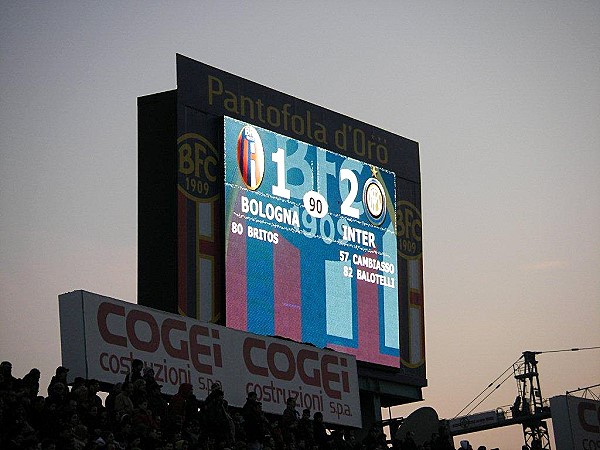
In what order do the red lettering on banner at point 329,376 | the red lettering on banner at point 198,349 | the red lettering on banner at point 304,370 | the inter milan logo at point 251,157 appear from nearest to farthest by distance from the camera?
the red lettering on banner at point 198,349, the red lettering on banner at point 304,370, the red lettering on banner at point 329,376, the inter milan logo at point 251,157

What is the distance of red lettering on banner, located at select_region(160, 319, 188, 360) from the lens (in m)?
21.6

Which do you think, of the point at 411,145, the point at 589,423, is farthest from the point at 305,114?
the point at 589,423

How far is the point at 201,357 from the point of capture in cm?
2208

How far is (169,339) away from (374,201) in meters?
8.28

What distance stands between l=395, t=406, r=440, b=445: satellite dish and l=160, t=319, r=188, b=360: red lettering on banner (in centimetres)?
506

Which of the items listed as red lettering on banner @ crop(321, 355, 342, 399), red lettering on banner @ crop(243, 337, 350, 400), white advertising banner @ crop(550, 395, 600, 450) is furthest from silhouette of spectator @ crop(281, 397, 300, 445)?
white advertising banner @ crop(550, 395, 600, 450)

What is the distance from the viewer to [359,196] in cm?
2852

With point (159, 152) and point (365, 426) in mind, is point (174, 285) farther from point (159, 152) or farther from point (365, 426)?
point (365, 426)

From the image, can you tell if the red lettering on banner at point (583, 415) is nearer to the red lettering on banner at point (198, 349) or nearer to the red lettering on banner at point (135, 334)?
the red lettering on banner at point (198, 349)

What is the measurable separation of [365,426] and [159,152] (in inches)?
273

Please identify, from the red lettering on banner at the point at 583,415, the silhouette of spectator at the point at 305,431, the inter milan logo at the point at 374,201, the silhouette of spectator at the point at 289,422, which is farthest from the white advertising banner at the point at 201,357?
the red lettering on banner at the point at 583,415

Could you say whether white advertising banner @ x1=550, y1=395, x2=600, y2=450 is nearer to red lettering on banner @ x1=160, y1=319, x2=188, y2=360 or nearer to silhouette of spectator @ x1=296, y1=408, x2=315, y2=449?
silhouette of spectator @ x1=296, y1=408, x2=315, y2=449

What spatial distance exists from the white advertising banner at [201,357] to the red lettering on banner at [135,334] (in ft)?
0.05

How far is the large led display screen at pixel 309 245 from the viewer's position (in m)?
25.8
